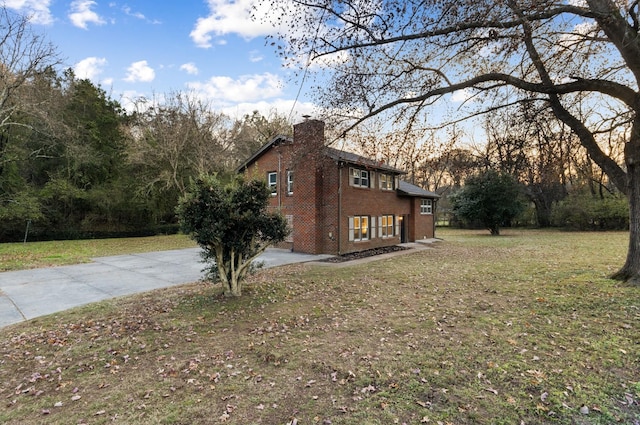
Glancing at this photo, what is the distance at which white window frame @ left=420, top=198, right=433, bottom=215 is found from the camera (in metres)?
24.2

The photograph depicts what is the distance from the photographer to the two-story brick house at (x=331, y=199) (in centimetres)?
1591

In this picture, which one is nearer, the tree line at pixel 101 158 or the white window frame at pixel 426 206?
the tree line at pixel 101 158

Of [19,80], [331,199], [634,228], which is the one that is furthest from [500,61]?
[19,80]

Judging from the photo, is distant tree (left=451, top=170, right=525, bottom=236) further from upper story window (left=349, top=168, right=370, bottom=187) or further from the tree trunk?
the tree trunk

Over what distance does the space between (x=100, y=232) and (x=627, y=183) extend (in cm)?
3098

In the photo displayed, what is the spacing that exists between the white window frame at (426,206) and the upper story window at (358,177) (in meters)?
8.10

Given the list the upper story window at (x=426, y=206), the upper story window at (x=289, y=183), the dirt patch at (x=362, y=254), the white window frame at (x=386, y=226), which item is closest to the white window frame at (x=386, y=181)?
the white window frame at (x=386, y=226)

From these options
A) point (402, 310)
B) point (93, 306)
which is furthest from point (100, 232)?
point (402, 310)

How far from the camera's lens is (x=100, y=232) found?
2514cm

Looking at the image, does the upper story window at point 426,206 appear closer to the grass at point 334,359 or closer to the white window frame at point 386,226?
the white window frame at point 386,226

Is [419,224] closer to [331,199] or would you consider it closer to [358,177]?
[358,177]

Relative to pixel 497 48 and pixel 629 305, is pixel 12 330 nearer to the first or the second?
pixel 497 48

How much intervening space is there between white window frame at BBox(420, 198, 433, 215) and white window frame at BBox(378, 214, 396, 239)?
4844 millimetres

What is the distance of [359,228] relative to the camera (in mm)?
17422
